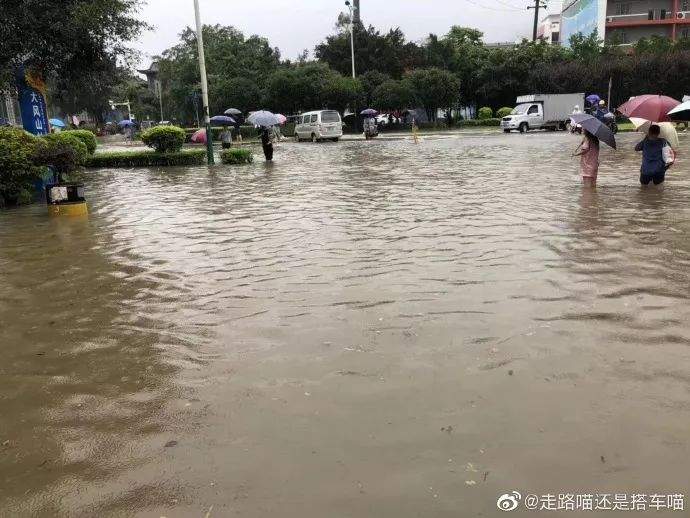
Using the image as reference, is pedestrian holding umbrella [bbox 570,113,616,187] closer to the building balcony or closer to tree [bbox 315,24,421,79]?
tree [bbox 315,24,421,79]

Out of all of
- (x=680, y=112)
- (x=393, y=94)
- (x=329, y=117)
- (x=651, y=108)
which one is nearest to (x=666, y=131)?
(x=680, y=112)

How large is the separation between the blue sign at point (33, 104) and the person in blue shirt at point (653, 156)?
567 inches

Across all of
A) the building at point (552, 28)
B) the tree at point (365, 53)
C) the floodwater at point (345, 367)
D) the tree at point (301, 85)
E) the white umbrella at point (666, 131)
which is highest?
the building at point (552, 28)

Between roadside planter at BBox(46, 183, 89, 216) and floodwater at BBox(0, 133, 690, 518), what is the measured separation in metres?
2.15

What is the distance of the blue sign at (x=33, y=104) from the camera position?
639 inches

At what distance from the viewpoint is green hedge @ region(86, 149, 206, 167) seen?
23.3 m

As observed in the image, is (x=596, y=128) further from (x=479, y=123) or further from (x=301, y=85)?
(x=479, y=123)

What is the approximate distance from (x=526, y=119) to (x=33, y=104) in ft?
96.0

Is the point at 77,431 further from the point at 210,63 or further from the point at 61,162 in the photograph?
the point at 210,63

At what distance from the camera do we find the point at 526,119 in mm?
38406

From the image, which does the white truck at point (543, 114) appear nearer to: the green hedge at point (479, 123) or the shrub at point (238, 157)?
the green hedge at point (479, 123)

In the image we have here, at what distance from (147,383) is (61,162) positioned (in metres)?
9.18

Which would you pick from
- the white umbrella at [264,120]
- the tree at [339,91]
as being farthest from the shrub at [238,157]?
the tree at [339,91]

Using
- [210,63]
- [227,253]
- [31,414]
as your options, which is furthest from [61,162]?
[210,63]
